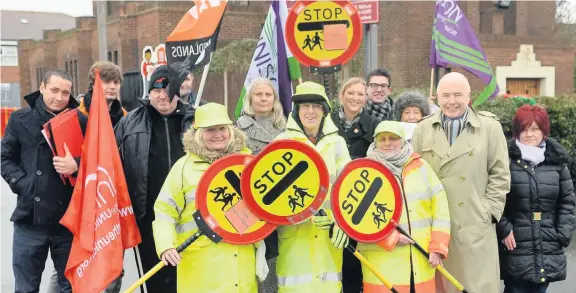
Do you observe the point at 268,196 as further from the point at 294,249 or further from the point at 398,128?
the point at 398,128

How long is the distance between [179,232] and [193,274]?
0.94 ft

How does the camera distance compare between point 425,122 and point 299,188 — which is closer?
point 299,188

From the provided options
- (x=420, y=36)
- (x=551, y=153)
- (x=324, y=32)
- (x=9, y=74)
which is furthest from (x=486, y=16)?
(x=9, y=74)

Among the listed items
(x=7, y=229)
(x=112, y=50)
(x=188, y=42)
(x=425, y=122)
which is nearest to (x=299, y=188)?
(x=425, y=122)

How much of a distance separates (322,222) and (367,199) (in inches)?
12.8

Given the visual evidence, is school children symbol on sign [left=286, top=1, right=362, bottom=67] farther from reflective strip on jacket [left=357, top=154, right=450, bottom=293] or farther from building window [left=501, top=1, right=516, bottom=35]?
building window [left=501, top=1, right=516, bottom=35]

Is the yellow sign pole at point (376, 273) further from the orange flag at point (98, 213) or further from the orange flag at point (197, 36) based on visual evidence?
the orange flag at point (197, 36)

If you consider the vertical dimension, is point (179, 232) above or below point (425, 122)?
below

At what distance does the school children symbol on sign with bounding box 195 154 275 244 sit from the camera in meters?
3.89

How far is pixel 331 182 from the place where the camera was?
4.12 meters

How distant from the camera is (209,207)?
12.8 ft

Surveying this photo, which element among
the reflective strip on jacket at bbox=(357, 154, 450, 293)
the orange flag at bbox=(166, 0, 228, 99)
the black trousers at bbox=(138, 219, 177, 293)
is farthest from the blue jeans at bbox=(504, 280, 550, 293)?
the orange flag at bbox=(166, 0, 228, 99)

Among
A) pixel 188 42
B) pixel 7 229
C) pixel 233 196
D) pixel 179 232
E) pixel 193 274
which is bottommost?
pixel 7 229

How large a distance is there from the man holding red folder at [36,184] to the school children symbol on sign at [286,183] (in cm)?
160
